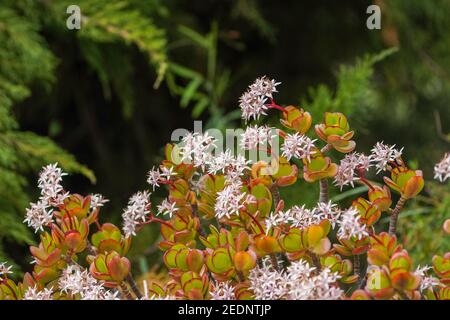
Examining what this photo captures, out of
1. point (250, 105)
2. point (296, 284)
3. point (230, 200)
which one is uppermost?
point (250, 105)

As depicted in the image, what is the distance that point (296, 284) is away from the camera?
726 millimetres

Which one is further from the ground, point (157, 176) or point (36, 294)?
point (157, 176)

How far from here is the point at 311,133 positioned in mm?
1612

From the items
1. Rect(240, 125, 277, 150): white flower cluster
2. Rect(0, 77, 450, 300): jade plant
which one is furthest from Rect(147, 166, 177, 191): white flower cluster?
Rect(240, 125, 277, 150): white flower cluster

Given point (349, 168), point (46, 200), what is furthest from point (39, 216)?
point (349, 168)

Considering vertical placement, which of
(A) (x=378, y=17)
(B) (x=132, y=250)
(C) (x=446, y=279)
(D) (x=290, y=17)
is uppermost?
(D) (x=290, y=17)

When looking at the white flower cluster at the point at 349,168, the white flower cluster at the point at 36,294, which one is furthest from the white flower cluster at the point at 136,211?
the white flower cluster at the point at 349,168

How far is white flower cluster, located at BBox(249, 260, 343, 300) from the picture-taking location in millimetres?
709

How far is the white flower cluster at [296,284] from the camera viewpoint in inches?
27.9

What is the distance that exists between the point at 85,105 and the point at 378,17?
2.84 ft

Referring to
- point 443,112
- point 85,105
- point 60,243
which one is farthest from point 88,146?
point 60,243

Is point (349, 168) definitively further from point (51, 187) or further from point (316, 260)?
point (51, 187)

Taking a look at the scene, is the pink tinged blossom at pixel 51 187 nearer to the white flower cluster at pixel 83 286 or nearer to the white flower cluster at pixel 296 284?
the white flower cluster at pixel 83 286

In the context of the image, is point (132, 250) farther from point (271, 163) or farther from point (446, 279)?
point (446, 279)
